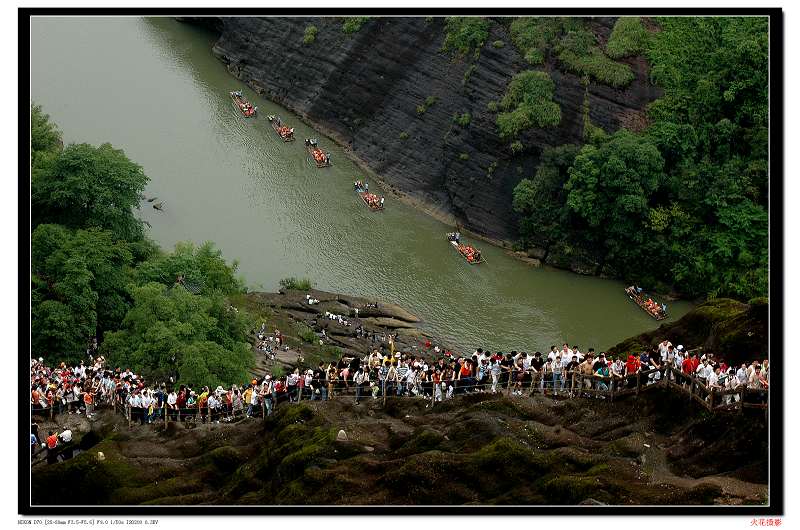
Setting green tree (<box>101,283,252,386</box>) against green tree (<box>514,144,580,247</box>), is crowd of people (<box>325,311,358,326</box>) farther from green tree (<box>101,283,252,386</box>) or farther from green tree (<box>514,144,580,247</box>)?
green tree (<box>514,144,580,247</box>)

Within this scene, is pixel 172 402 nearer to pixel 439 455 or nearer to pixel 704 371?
pixel 439 455

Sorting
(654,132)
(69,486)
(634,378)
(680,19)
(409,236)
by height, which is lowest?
(69,486)

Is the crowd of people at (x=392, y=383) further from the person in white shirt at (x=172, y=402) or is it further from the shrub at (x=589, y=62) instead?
the shrub at (x=589, y=62)

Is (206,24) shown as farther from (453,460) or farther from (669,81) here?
(453,460)

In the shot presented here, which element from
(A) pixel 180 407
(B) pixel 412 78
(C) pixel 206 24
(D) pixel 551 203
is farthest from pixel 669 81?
(A) pixel 180 407

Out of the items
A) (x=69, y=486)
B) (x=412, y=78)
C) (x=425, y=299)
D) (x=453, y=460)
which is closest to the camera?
(x=453, y=460)

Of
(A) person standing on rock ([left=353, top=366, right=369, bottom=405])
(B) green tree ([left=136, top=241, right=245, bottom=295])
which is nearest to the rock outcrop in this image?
(A) person standing on rock ([left=353, top=366, right=369, bottom=405])
